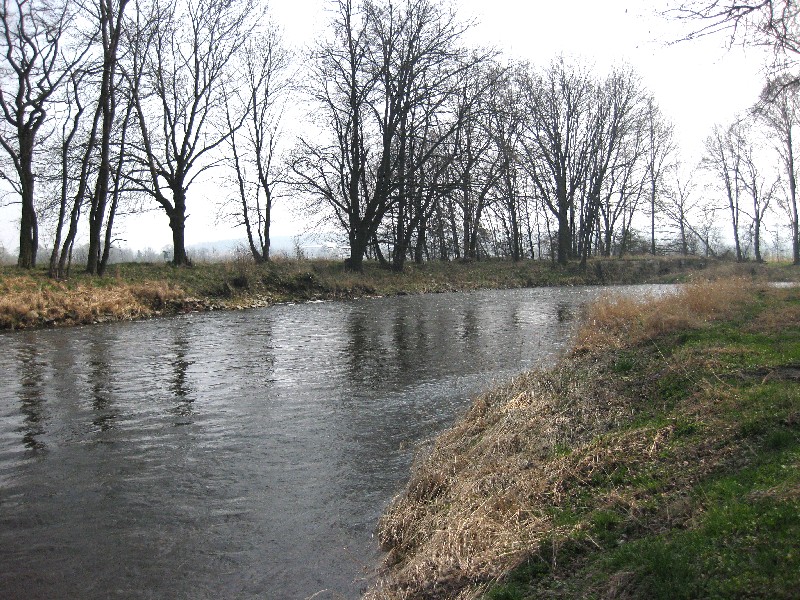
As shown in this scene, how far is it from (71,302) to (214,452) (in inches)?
586

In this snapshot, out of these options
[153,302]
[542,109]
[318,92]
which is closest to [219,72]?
[318,92]

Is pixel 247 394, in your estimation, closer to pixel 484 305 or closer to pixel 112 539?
pixel 112 539

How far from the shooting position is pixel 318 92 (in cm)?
3416

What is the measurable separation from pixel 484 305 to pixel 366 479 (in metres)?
19.2

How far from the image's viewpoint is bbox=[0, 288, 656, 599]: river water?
16.3 feet

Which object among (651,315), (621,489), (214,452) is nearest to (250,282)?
(651,315)

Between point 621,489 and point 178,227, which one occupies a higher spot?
point 178,227

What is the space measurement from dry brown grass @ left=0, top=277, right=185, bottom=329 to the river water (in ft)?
8.09

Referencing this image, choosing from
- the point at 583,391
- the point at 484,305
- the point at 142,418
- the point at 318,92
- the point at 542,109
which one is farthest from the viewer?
the point at 542,109

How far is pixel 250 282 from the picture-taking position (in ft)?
92.8

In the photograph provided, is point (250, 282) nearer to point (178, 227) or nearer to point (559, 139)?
point (178, 227)

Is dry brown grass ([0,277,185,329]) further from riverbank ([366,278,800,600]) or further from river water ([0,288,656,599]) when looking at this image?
riverbank ([366,278,800,600])

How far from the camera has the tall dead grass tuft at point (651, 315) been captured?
10703 mm

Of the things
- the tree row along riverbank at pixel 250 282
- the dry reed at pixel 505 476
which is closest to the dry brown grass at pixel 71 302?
the tree row along riverbank at pixel 250 282
